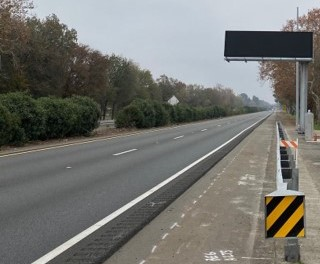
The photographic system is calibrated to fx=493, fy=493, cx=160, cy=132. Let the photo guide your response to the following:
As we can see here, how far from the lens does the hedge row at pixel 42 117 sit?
22.4m

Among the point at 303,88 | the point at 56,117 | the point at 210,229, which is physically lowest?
the point at 210,229

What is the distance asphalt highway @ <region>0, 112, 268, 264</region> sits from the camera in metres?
6.91

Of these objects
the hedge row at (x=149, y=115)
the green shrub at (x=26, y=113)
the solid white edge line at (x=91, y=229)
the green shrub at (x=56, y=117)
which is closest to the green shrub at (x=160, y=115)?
the hedge row at (x=149, y=115)

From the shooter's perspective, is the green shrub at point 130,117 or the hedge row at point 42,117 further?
the green shrub at point 130,117

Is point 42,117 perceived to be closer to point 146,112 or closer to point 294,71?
point 146,112

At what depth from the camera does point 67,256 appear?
6.02 meters

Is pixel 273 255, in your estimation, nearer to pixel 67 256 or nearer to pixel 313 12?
pixel 67 256

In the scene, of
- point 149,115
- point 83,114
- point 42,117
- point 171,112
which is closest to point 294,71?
point 171,112

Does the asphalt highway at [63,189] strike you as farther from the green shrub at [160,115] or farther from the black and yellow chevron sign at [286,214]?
the green shrub at [160,115]

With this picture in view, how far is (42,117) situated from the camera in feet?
82.9

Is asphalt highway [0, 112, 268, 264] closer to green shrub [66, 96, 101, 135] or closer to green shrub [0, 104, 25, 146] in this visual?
green shrub [0, 104, 25, 146]

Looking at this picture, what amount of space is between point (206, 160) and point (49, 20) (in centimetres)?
4910

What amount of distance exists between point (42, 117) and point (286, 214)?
835 inches

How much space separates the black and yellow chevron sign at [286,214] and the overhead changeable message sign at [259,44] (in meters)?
31.0
